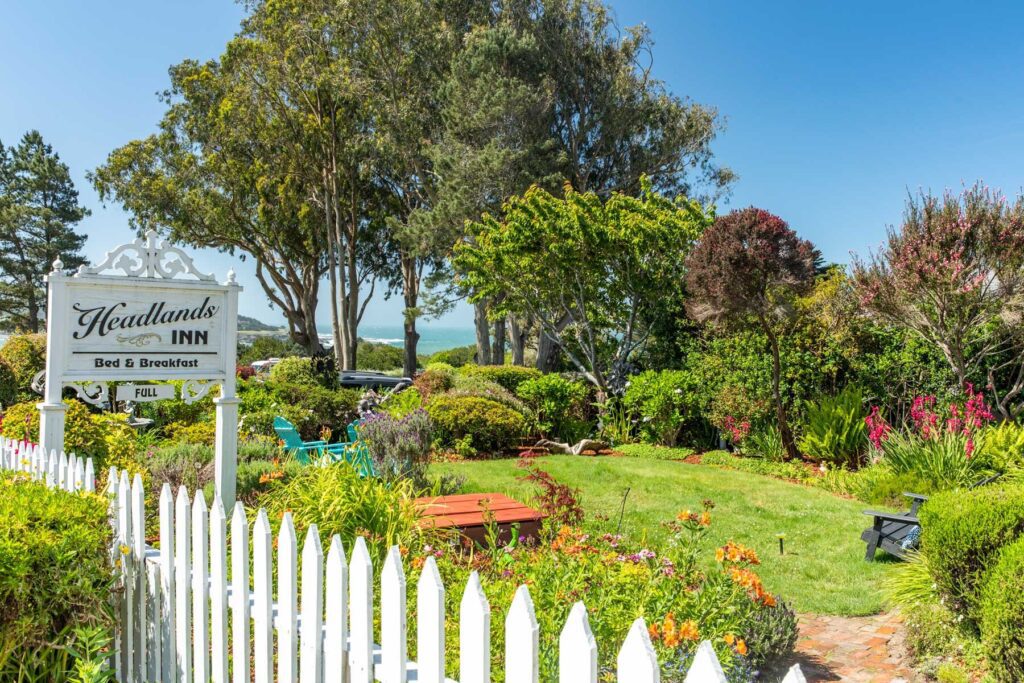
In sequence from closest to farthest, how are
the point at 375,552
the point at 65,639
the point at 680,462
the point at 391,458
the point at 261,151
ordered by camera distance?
the point at 65,639 → the point at 375,552 → the point at 391,458 → the point at 680,462 → the point at 261,151

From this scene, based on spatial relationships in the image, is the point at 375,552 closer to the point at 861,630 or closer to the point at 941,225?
the point at 861,630

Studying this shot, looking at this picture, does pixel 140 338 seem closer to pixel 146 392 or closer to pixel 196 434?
pixel 146 392

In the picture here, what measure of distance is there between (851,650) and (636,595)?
1.58 metres

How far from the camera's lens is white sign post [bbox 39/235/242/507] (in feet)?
16.9

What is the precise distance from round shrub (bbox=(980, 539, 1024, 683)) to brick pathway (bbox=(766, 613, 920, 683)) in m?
0.42

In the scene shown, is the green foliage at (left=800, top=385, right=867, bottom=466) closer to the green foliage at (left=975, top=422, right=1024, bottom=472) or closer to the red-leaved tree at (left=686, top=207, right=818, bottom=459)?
the red-leaved tree at (left=686, top=207, right=818, bottom=459)

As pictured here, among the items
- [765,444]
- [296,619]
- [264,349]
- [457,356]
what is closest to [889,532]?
[296,619]

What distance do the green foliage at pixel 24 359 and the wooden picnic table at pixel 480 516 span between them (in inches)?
485

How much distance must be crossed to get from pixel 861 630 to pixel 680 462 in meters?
6.72

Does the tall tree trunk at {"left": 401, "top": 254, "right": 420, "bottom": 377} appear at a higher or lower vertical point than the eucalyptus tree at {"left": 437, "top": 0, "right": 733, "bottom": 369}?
lower

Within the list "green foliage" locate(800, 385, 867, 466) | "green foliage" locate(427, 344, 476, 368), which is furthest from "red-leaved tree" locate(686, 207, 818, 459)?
"green foliage" locate(427, 344, 476, 368)

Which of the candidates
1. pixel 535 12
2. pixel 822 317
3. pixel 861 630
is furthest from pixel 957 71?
pixel 861 630

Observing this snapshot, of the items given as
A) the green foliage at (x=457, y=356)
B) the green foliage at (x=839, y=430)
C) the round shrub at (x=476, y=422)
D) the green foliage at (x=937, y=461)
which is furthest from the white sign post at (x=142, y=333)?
the green foliage at (x=457, y=356)

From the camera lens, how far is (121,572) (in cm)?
322
